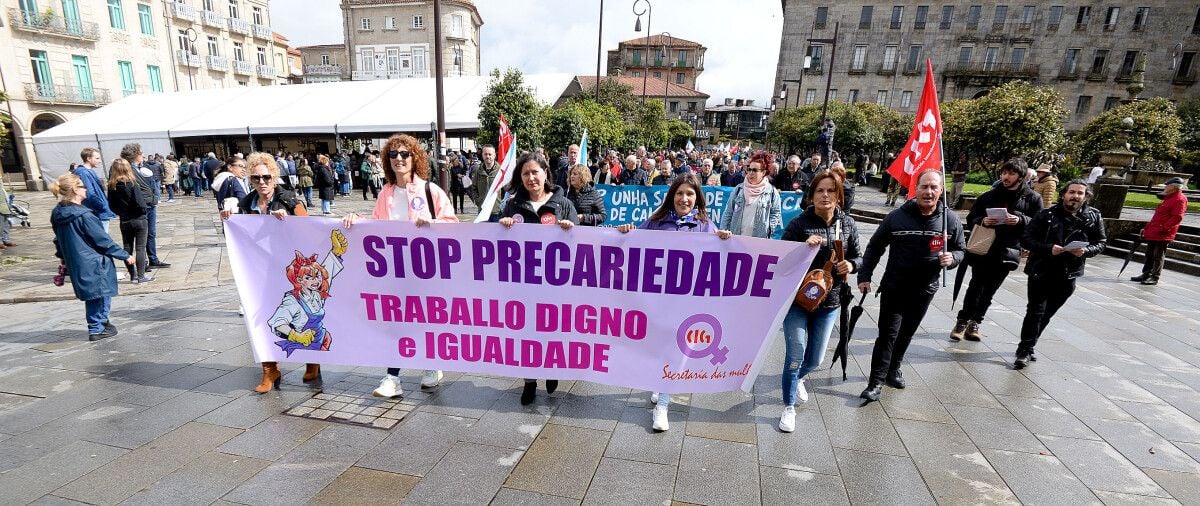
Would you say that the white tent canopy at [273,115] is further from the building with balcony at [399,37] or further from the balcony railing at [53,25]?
the building with balcony at [399,37]

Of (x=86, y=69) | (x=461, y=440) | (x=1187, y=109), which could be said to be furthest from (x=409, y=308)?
(x=1187, y=109)

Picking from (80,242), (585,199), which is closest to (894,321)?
(585,199)

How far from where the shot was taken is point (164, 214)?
14547 millimetres

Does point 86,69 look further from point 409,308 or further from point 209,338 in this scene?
point 409,308

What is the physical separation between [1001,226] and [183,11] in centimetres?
4252

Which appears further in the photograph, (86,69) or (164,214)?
(86,69)

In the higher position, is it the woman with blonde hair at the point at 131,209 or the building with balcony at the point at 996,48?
the building with balcony at the point at 996,48

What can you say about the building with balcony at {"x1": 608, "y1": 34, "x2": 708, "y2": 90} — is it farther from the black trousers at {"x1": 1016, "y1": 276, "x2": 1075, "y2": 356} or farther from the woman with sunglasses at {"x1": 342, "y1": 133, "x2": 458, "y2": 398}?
the woman with sunglasses at {"x1": 342, "y1": 133, "x2": 458, "y2": 398}

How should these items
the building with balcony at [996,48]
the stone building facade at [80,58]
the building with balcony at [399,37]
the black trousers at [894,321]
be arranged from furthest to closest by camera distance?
the building with balcony at [399,37]
the building with balcony at [996,48]
the stone building facade at [80,58]
the black trousers at [894,321]

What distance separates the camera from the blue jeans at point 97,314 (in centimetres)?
488

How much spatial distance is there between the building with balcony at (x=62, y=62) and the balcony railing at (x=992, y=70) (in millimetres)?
61409

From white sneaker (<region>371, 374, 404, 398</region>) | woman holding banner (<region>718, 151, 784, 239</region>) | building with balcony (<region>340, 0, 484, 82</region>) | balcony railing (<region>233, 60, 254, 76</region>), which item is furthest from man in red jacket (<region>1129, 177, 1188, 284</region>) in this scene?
building with balcony (<region>340, 0, 484, 82</region>)

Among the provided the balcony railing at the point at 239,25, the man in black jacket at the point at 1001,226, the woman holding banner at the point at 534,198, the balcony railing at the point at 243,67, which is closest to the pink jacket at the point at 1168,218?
the man in black jacket at the point at 1001,226

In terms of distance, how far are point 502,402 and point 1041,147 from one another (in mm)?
18418
